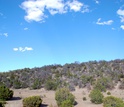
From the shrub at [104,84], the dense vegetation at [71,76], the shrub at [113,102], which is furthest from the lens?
the dense vegetation at [71,76]

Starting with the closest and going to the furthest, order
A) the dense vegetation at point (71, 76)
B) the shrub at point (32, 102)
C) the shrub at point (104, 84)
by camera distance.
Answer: the shrub at point (32, 102)
the shrub at point (104, 84)
the dense vegetation at point (71, 76)

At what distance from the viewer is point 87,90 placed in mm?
44781

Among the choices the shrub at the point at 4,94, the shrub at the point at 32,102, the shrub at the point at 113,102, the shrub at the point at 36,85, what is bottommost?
the shrub at the point at 113,102

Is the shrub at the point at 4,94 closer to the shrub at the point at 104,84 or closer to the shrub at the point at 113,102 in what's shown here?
the shrub at the point at 113,102

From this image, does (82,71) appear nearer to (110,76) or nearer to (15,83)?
(110,76)

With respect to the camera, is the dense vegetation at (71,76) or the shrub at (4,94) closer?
the shrub at (4,94)

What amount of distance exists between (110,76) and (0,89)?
21703 mm

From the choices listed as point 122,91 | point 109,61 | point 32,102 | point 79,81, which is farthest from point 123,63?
point 32,102

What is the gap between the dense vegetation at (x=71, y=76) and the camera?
47469mm

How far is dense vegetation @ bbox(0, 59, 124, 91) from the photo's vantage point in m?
47.5

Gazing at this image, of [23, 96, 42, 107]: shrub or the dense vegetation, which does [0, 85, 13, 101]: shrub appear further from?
the dense vegetation

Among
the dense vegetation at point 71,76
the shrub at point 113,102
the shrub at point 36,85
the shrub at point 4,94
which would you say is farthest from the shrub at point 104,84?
the shrub at point 4,94

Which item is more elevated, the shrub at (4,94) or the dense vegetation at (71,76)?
the dense vegetation at (71,76)

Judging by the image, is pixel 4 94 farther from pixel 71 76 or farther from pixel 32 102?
pixel 71 76
